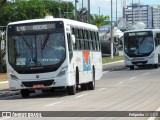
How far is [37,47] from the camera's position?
2250 cm

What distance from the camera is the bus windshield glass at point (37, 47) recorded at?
22.4 m

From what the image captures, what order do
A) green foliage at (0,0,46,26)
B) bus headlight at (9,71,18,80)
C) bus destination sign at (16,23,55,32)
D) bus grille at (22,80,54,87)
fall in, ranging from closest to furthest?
bus grille at (22,80,54,87) < bus headlight at (9,71,18,80) < bus destination sign at (16,23,55,32) < green foliage at (0,0,46,26)

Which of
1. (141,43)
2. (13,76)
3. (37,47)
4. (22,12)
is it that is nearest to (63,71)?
(37,47)

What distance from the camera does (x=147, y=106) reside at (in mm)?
17422

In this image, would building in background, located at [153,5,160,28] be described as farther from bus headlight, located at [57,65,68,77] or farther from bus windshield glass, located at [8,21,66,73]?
bus headlight, located at [57,65,68,77]

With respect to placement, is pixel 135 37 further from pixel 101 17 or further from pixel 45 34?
pixel 101 17

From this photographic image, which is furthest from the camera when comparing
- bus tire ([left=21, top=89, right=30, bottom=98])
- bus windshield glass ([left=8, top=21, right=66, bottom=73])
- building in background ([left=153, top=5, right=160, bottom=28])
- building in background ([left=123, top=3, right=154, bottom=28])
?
building in background ([left=153, top=5, right=160, bottom=28])

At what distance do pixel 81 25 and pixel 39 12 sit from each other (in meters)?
45.9

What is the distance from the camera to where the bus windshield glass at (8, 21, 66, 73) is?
2239 cm

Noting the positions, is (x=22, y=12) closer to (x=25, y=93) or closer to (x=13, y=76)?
(x=25, y=93)

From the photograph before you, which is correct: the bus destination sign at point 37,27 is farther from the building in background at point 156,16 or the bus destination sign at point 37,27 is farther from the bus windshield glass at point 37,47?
the building in background at point 156,16

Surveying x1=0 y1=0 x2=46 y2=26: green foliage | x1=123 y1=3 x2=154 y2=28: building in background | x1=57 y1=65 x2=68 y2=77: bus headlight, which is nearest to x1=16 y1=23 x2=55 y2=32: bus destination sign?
x1=57 y1=65 x2=68 y2=77: bus headlight

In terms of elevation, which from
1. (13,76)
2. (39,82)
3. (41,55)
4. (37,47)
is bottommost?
(39,82)

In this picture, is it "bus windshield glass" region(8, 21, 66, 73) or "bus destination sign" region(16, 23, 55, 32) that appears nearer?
"bus windshield glass" region(8, 21, 66, 73)
